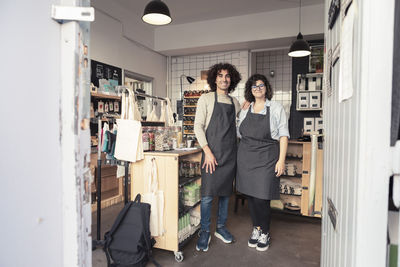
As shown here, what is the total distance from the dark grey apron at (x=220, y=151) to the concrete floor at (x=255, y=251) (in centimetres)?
55

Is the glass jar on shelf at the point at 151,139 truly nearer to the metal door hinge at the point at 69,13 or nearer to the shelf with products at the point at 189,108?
the metal door hinge at the point at 69,13

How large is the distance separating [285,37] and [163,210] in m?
4.15

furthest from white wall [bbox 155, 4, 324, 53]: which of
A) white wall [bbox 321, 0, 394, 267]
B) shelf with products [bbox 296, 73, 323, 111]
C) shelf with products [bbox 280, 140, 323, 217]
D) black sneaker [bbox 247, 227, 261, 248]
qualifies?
white wall [bbox 321, 0, 394, 267]

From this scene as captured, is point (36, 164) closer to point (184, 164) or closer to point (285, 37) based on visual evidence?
point (184, 164)

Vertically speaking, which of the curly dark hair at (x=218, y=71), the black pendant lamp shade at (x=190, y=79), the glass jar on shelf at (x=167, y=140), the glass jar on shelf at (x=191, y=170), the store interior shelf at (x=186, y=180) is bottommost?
the store interior shelf at (x=186, y=180)

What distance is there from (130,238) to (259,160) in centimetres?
131

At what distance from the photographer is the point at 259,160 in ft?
7.79

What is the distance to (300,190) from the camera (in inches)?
127

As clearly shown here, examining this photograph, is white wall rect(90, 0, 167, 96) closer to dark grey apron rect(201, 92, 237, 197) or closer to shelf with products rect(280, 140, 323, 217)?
dark grey apron rect(201, 92, 237, 197)

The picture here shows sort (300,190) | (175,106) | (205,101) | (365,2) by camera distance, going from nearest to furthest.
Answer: (365,2) < (205,101) < (300,190) < (175,106)

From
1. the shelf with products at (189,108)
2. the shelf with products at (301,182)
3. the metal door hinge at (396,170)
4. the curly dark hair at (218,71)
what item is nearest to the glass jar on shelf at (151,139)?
the curly dark hair at (218,71)

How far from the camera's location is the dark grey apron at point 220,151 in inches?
94.6

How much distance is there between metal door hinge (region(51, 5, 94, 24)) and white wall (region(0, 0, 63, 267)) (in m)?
0.01

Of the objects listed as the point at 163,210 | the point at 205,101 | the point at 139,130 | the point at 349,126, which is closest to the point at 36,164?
the point at 349,126
